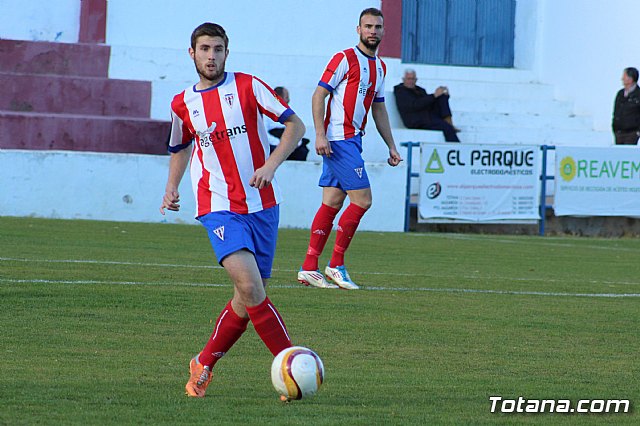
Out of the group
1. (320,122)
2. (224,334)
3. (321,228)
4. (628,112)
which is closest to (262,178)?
(224,334)

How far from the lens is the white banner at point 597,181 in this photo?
61.8ft

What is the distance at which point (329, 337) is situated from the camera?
285 inches

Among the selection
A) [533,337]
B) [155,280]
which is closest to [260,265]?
[533,337]

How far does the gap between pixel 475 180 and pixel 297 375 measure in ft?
44.1

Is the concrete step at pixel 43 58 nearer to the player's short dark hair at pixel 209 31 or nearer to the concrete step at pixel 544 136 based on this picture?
the concrete step at pixel 544 136

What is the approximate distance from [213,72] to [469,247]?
392 inches

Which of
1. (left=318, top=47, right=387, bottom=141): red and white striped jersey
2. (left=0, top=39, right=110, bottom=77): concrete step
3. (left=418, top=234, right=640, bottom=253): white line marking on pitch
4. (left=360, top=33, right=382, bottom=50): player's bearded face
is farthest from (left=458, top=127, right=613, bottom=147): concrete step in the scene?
(left=360, top=33, right=382, bottom=50): player's bearded face

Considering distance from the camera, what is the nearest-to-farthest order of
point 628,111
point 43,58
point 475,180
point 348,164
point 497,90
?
point 348,164
point 475,180
point 43,58
point 628,111
point 497,90

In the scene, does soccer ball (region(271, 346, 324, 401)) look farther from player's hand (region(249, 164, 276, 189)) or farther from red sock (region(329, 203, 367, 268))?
red sock (region(329, 203, 367, 268))

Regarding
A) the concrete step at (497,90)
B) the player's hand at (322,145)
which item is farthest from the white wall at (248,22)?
the player's hand at (322,145)

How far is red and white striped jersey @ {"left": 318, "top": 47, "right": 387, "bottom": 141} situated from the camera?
384 inches

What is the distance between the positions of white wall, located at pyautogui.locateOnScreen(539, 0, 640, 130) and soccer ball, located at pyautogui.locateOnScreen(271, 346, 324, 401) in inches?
802

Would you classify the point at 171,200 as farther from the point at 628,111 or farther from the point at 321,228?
the point at 628,111

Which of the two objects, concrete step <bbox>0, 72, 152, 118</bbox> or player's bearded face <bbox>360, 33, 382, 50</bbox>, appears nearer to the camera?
player's bearded face <bbox>360, 33, 382, 50</bbox>
